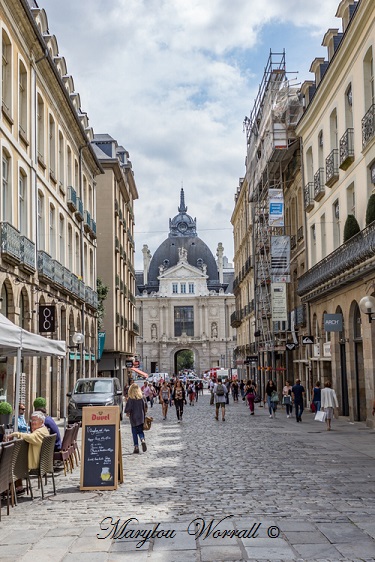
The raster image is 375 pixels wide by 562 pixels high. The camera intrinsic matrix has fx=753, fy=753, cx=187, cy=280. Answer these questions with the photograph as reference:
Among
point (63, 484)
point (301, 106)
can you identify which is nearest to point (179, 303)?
point (301, 106)

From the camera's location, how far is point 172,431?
2419 cm

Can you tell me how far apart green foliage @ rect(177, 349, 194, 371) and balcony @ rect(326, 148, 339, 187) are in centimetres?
11265

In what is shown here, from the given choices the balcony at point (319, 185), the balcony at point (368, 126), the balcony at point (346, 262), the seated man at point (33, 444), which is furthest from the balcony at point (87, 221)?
the seated man at point (33, 444)

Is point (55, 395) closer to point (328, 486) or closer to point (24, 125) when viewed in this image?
point (24, 125)

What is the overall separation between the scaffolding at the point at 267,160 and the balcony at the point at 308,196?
→ 145 inches

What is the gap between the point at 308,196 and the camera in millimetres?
32031

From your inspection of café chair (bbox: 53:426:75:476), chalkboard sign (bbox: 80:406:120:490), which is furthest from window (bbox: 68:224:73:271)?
chalkboard sign (bbox: 80:406:120:490)

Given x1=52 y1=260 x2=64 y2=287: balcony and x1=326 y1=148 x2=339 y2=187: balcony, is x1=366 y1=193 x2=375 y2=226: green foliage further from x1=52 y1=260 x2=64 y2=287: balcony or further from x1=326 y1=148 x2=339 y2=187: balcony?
x1=52 y1=260 x2=64 y2=287: balcony

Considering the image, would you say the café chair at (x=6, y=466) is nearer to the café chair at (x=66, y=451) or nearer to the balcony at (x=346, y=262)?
the café chair at (x=66, y=451)

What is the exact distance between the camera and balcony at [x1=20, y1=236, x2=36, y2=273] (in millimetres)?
23344

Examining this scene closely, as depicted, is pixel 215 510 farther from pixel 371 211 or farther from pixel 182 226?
pixel 182 226

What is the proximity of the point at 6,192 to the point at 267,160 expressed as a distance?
1809 cm

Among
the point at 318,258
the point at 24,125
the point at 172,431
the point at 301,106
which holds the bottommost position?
the point at 172,431

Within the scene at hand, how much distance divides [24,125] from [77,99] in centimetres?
1371
